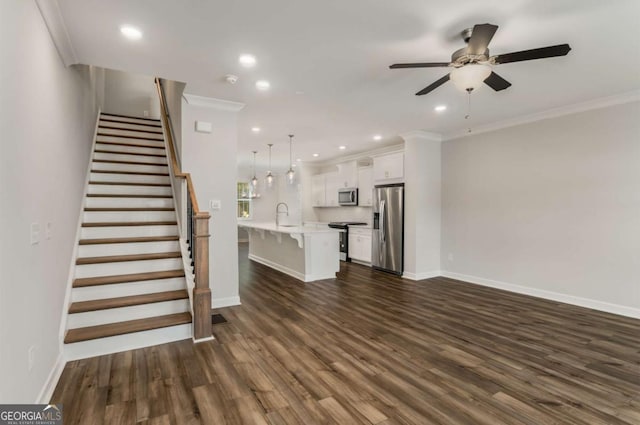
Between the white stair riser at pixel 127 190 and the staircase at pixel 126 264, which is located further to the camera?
the white stair riser at pixel 127 190

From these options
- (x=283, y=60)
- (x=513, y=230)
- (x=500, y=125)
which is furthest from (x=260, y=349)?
(x=500, y=125)

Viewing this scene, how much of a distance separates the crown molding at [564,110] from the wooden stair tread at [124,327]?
16.7 ft

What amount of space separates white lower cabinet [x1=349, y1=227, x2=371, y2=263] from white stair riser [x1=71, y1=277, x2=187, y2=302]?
427 centimetres

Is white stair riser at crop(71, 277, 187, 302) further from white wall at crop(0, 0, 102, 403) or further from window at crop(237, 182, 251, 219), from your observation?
window at crop(237, 182, 251, 219)

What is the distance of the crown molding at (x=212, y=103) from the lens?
3820mm

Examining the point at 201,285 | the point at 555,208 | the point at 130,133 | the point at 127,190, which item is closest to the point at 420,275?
the point at 555,208

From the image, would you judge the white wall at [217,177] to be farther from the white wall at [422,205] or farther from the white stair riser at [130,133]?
the white wall at [422,205]

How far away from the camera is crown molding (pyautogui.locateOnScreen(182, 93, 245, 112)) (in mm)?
3820

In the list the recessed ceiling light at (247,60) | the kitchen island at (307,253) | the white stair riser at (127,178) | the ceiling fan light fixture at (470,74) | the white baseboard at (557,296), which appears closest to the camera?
the ceiling fan light fixture at (470,74)

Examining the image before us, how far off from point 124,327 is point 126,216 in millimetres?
1714

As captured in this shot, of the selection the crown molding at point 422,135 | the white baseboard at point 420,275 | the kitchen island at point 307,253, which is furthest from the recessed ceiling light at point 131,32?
the white baseboard at point 420,275

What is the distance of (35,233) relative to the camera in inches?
79.0

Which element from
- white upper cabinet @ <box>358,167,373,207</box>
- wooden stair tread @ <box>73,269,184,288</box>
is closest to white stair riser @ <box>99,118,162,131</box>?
wooden stair tread @ <box>73,269,184,288</box>

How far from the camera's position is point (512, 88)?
3.60 m
